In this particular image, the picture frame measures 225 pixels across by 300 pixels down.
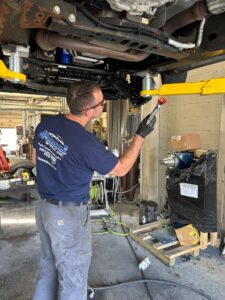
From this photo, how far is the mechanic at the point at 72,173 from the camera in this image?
1291 mm

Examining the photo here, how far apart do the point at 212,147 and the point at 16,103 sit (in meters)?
8.05

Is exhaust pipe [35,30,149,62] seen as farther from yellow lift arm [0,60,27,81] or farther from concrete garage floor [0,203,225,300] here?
concrete garage floor [0,203,225,300]

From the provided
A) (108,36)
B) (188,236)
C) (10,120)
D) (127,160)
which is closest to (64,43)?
(108,36)

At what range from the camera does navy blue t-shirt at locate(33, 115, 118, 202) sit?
1.28m

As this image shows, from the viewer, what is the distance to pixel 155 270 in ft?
7.34

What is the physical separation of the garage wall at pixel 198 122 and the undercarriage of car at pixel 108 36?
120cm

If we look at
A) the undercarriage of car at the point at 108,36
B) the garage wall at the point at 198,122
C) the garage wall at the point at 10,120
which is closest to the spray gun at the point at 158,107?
the undercarriage of car at the point at 108,36

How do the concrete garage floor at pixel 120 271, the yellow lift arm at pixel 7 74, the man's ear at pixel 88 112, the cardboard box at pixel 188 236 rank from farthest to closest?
the cardboard box at pixel 188 236, the concrete garage floor at pixel 120 271, the man's ear at pixel 88 112, the yellow lift arm at pixel 7 74

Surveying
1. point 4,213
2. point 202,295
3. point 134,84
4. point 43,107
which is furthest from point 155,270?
point 43,107

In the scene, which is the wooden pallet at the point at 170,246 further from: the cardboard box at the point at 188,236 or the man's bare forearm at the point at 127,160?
the man's bare forearm at the point at 127,160

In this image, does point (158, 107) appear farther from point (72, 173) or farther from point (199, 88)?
point (72, 173)

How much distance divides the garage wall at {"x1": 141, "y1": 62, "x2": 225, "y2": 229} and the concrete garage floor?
0.77 metres

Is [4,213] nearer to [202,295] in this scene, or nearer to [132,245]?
[132,245]

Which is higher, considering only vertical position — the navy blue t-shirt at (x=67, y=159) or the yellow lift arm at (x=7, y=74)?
the yellow lift arm at (x=7, y=74)
